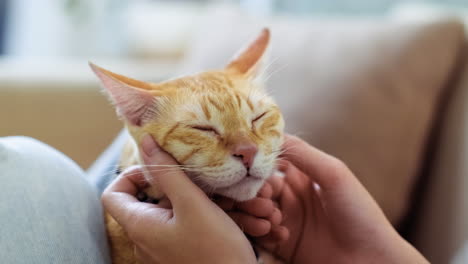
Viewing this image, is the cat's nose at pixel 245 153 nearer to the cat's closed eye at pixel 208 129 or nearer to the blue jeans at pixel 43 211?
the cat's closed eye at pixel 208 129

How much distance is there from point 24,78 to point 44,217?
0.88 meters

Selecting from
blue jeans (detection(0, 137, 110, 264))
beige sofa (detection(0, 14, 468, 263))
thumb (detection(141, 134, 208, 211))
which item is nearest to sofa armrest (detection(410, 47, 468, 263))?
beige sofa (detection(0, 14, 468, 263))

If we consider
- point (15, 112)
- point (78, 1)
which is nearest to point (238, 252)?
point (15, 112)

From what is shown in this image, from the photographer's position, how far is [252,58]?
0.81 metres

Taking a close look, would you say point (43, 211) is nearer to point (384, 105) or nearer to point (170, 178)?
point (170, 178)

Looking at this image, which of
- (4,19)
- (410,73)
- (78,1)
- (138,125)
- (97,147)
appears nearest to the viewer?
(138,125)

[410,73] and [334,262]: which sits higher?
A: [410,73]

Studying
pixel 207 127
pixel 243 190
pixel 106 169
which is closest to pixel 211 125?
pixel 207 127

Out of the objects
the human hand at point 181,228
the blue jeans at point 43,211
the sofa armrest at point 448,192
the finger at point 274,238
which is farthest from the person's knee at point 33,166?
the sofa armrest at point 448,192

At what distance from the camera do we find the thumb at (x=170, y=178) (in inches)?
23.0

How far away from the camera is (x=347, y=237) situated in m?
0.77

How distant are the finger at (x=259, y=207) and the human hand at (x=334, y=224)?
99 millimetres

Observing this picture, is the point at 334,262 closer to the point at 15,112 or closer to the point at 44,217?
the point at 44,217

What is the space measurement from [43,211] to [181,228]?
197 mm
